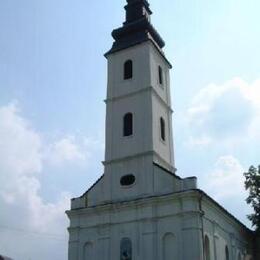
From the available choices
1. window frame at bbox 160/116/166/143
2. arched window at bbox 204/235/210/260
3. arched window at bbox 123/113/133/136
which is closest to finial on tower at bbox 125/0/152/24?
arched window at bbox 123/113/133/136

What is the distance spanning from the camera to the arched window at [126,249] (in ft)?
94.2

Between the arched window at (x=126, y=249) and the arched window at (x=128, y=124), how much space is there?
6.73 meters

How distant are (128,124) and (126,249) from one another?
7925 mm

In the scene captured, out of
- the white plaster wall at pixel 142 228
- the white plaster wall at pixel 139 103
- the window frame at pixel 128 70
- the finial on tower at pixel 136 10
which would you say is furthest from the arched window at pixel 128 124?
the finial on tower at pixel 136 10

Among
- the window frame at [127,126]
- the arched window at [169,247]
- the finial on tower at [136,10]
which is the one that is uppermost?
the finial on tower at [136,10]

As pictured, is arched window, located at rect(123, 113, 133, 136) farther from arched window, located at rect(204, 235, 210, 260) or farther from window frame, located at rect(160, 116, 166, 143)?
arched window, located at rect(204, 235, 210, 260)

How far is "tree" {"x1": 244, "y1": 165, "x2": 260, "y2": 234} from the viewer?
3506cm

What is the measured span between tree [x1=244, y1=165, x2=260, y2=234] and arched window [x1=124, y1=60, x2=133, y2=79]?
10479 millimetres

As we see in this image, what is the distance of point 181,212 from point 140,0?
16904 mm

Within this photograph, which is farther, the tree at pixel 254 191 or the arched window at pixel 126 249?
the tree at pixel 254 191

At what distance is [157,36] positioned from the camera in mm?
35781

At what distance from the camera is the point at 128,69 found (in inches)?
1352

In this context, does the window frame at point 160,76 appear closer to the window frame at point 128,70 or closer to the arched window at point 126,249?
the window frame at point 128,70

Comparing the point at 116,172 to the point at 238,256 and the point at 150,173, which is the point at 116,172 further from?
the point at 238,256
